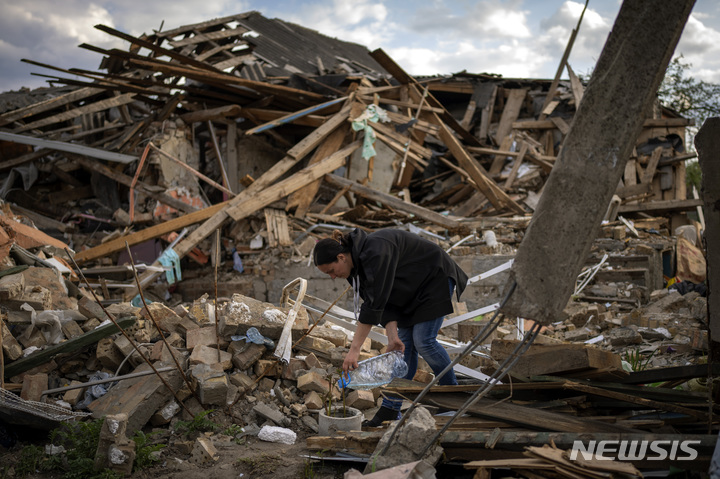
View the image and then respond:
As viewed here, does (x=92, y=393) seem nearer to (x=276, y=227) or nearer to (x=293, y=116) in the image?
(x=276, y=227)

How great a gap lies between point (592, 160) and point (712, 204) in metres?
1.25

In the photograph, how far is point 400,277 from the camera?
153 inches

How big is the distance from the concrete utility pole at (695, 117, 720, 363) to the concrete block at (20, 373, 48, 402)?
495 centimetres

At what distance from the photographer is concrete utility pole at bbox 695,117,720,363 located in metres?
3.19

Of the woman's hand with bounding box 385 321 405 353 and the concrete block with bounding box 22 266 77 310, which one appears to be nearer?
the woman's hand with bounding box 385 321 405 353

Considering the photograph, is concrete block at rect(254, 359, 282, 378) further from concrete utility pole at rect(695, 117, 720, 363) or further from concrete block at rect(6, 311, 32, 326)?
concrete utility pole at rect(695, 117, 720, 363)

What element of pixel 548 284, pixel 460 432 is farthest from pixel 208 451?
pixel 548 284

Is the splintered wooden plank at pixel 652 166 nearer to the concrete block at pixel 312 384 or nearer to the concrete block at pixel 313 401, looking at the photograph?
the concrete block at pixel 312 384

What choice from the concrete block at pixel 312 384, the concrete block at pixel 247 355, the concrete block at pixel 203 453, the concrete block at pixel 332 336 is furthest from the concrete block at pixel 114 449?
the concrete block at pixel 332 336

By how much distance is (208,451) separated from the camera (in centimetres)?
390

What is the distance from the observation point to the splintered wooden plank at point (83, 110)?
11.0 metres

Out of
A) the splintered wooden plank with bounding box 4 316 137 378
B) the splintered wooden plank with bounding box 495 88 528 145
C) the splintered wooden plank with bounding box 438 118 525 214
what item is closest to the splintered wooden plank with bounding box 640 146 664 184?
the splintered wooden plank with bounding box 495 88 528 145

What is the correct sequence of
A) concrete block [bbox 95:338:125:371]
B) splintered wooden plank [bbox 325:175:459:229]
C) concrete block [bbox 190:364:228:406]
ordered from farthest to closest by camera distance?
splintered wooden plank [bbox 325:175:459:229] < concrete block [bbox 95:338:125:371] < concrete block [bbox 190:364:228:406]

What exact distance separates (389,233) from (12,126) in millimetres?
10392
